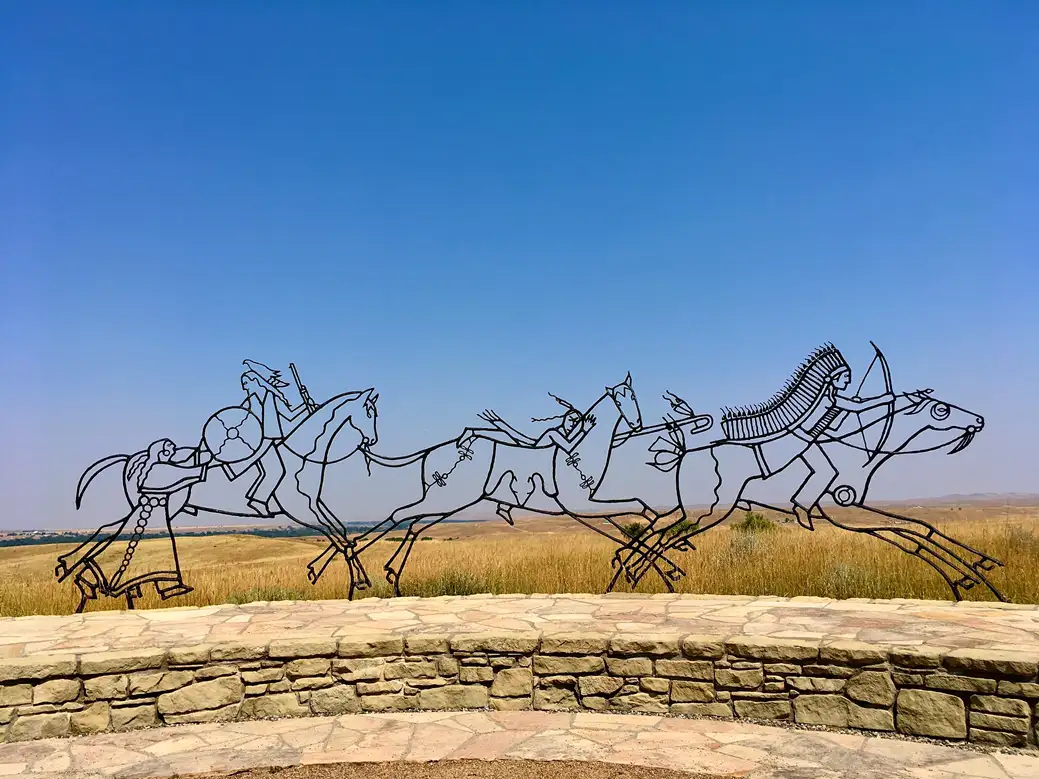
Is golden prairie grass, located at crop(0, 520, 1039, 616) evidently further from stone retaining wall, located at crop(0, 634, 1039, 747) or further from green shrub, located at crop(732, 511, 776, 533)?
green shrub, located at crop(732, 511, 776, 533)

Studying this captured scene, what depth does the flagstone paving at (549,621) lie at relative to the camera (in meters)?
6.59

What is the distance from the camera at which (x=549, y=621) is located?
7.26 m

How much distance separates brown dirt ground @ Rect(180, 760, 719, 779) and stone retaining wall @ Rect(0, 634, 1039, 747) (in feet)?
3.93

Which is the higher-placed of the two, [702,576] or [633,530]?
[633,530]

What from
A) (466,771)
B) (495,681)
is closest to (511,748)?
(466,771)

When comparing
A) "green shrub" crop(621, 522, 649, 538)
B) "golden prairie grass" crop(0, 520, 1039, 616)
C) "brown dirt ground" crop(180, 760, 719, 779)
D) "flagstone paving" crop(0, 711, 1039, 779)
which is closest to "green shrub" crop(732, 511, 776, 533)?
"golden prairie grass" crop(0, 520, 1039, 616)

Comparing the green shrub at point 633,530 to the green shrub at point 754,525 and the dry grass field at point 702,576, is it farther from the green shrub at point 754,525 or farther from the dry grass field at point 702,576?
the green shrub at point 754,525

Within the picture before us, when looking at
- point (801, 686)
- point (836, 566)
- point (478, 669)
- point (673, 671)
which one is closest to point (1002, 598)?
point (836, 566)

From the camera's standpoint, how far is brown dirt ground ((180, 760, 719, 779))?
4.92m

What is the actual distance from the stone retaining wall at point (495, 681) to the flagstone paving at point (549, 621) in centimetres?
25

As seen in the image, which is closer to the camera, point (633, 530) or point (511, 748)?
point (511, 748)

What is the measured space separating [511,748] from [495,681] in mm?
1013

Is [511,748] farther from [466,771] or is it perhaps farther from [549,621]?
[549,621]

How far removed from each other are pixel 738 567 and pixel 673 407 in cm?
300
